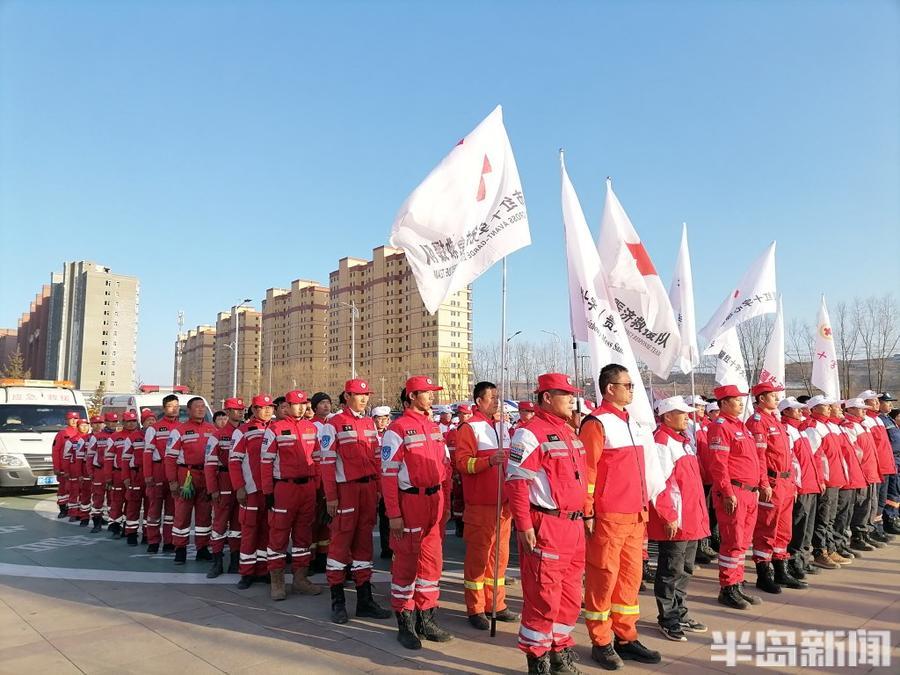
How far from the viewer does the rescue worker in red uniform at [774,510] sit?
661 centimetres

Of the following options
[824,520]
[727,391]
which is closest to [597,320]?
[727,391]

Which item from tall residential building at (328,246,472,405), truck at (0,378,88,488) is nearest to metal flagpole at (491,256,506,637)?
truck at (0,378,88,488)

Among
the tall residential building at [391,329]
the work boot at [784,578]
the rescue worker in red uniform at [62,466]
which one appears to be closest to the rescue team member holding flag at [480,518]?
the work boot at [784,578]

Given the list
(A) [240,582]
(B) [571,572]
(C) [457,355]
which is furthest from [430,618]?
(C) [457,355]

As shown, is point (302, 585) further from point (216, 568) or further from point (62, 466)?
point (62, 466)

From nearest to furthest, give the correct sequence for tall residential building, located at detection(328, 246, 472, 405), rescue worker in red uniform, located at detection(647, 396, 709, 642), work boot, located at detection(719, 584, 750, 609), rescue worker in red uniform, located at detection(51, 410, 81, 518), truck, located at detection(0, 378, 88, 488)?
rescue worker in red uniform, located at detection(647, 396, 709, 642), work boot, located at detection(719, 584, 750, 609), rescue worker in red uniform, located at detection(51, 410, 81, 518), truck, located at detection(0, 378, 88, 488), tall residential building, located at detection(328, 246, 472, 405)

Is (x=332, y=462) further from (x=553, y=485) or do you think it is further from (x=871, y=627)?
(x=871, y=627)

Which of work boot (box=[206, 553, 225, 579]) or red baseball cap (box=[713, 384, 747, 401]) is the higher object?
red baseball cap (box=[713, 384, 747, 401])

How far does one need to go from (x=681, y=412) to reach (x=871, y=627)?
2490mm

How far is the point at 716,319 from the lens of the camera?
9734mm

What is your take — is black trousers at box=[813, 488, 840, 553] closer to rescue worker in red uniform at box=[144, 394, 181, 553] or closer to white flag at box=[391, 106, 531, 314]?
white flag at box=[391, 106, 531, 314]

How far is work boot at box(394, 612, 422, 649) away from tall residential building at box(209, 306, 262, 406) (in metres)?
105

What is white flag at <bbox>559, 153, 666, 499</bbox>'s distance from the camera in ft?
16.5

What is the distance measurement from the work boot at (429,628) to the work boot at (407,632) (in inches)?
3.3
